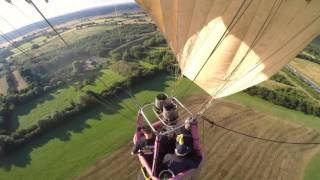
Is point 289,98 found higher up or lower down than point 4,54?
higher up

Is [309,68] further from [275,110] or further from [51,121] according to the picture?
[51,121]

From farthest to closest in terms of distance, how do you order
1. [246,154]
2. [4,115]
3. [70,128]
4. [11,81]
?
[11,81] → [4,115] → [70,128] → [246,154]

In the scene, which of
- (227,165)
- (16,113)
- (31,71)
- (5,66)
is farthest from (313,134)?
(5,66)

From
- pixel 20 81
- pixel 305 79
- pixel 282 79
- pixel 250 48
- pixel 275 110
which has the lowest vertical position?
pixel 20 81

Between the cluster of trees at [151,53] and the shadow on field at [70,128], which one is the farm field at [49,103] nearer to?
the shadow on field at [70,128]

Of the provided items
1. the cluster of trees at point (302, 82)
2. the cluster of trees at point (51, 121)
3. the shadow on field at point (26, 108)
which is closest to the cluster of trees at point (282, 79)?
the cluster of trees at point (302, 82)

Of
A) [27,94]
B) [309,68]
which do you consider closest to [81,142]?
[27,94]

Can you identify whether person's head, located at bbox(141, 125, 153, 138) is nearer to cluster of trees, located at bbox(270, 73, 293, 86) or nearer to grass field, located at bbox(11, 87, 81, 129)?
grass field, located at bbox(11, 87, 81, 129)
